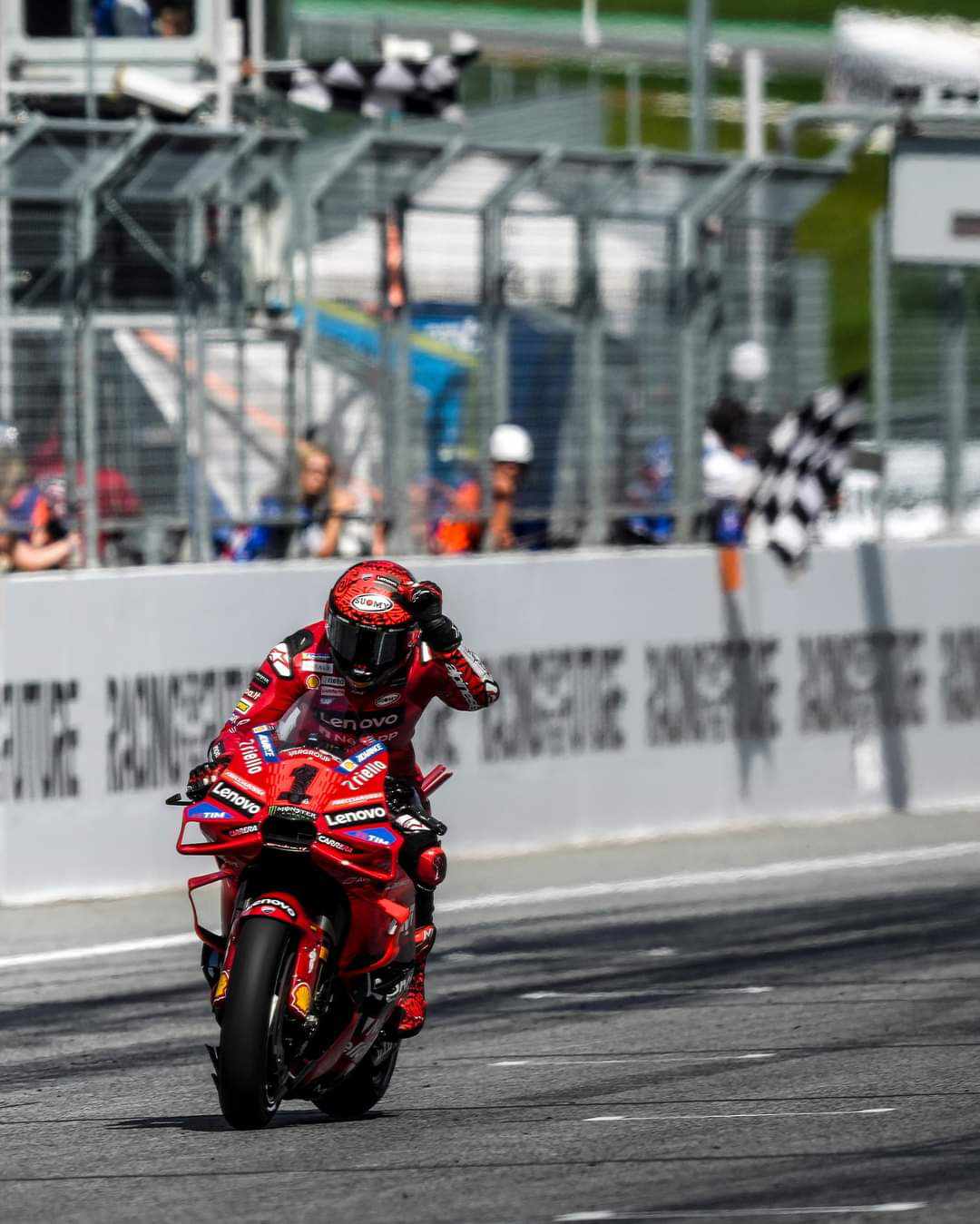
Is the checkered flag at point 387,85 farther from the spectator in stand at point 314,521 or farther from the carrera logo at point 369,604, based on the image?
the carrera logo at point 369,604

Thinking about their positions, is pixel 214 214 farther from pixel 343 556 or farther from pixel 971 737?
pixel 971 737

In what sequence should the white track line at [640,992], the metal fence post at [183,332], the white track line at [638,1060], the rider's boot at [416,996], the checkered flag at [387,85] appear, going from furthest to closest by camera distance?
the checkered flag at [387,85], the metal fence post at [183,332], the white track line at [640,992], the white track line at [638,1060], the rider's boot at [416,996]

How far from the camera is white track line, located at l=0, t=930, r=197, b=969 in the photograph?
1016 cm

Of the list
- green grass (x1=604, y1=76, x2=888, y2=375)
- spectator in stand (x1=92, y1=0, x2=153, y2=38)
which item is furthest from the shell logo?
spectator in stand (x1=92, y1=0, x2=153, y2=38)

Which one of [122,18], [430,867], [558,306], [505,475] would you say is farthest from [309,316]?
[430,867]

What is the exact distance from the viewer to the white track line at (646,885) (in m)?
10.4

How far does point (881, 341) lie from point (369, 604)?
898 centimetres

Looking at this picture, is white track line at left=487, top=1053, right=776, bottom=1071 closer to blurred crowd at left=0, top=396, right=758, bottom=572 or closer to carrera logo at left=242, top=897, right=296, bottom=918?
carrera logo at left=242, top=897, right=296, bottom=918

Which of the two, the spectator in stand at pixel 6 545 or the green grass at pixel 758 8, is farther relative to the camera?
the green grass at pixel 758 8

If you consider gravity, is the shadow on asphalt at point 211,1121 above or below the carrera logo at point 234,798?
below

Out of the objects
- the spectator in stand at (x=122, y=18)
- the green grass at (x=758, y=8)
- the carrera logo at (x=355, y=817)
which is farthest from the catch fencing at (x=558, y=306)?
the green grass at (x=758, y=8)

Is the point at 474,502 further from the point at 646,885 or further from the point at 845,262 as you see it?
the point at 845,262

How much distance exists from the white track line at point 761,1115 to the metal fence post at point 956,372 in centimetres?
→ 928

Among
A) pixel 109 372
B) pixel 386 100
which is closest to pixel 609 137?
pixel 386 100
